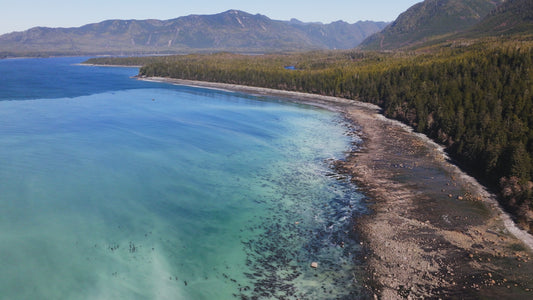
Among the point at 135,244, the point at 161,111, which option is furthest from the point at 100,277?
the point at 161,111

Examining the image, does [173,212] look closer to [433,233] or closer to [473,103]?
[433,233]

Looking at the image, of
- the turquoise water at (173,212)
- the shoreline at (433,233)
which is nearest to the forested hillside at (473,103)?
the shoreline at (433,233)

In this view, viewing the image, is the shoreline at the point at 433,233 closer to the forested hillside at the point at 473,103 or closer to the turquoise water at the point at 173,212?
the turquoise water at the point at 173,212

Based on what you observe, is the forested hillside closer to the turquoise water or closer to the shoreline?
the shoreline

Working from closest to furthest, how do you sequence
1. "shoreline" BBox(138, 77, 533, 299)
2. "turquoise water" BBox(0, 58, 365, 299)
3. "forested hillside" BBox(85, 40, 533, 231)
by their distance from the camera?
"shoreline" BBox(138, 77, 533, 299) → "turquoise water" BBox(0, 58, 365, 299) → "forested hillside" BBox(85, 40, 533, 231)

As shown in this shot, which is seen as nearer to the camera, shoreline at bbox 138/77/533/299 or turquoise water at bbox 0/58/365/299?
shoreline at bbox 138/77/533/299

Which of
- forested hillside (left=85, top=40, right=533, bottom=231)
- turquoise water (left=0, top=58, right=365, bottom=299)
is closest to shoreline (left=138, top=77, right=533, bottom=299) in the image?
turquoise water (left=0, top=58, right=365, bottom=299)
